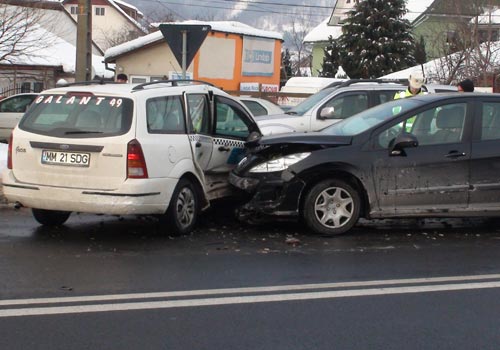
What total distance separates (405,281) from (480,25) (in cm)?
2726

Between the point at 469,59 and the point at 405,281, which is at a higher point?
the point at 469,59

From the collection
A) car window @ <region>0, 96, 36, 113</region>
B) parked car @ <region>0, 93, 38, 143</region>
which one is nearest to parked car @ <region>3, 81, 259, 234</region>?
parked car @ <region>0, 93, 38, 143</region>

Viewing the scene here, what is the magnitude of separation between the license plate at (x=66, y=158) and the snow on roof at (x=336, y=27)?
42.7 metres

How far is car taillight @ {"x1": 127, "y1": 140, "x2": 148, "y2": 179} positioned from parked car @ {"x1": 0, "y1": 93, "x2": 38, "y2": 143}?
39.9 ft

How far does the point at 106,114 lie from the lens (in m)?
6.68

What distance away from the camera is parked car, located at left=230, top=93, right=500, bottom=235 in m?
7.14

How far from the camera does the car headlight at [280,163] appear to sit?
7180 mm

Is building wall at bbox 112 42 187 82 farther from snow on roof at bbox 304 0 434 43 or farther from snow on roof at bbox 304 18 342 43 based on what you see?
snow on roof at bbox 304 18 342 43

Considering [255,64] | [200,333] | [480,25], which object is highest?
[480,25]

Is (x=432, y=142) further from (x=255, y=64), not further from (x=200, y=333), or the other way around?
(x=255, y=64)

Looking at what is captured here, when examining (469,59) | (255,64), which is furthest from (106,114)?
(469,59)

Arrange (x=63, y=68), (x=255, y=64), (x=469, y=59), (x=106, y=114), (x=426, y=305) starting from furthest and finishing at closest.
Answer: (x=63, y=68) → (x=469, y=59) → (x=255, y=64) → (x=106, y=114) → (x=426, y=305)

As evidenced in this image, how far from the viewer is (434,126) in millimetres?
7391

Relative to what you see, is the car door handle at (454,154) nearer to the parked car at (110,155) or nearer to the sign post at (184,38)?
the parked car at (110,155)
